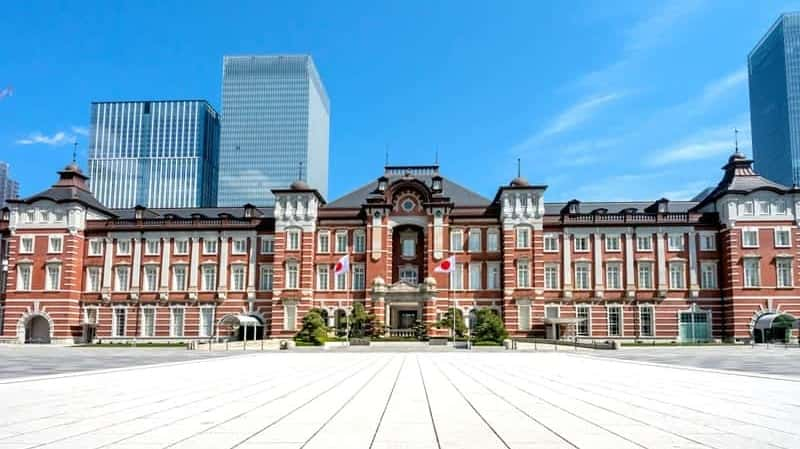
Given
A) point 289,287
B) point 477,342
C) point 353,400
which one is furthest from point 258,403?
point 289,287

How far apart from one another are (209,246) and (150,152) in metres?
116

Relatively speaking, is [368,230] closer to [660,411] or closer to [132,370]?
[132,370]

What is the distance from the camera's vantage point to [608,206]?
60.9 meters

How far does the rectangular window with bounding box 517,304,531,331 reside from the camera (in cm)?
5434

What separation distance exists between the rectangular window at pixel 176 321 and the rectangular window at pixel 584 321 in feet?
116

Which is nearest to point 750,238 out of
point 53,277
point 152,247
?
point 152,247

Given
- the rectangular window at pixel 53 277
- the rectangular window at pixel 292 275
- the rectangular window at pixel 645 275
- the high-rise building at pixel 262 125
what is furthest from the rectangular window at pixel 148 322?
the high-rise building at pixel 262 125

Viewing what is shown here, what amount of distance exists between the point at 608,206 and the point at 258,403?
53794mm

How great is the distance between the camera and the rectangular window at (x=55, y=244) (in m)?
57.1

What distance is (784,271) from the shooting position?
173 ft

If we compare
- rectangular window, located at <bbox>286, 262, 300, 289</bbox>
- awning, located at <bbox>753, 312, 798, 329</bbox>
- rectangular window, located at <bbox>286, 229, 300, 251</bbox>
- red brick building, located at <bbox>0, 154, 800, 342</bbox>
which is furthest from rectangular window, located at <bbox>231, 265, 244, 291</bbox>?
awning, located at <bbox>753, 312, 798, 329</bbox>

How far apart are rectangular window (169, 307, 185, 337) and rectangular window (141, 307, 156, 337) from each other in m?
1.56

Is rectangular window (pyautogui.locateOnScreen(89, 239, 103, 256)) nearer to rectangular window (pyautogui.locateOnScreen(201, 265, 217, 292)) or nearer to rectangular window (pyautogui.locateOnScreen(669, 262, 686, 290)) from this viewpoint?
rectangular window (pyautogui.locateOnScreen(201, 265, 217, 292))

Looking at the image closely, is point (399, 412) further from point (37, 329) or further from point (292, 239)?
point (37, 329)
